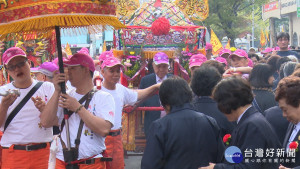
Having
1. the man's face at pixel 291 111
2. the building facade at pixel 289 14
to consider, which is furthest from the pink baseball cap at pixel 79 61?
the building facade at pixel 289 14

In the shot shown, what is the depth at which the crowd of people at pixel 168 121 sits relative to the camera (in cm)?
381

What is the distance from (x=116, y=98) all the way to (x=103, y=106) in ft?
6.38

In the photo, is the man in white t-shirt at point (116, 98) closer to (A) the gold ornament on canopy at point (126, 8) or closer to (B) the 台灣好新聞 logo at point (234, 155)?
(A) the gold ornament on canopy at point (126, 8)

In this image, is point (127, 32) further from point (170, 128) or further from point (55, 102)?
point (170, 128)

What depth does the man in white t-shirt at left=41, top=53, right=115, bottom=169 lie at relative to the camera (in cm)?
458

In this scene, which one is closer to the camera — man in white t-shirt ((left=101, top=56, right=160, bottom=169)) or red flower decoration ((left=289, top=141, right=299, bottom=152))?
red flower decoration ((left=289, top=141, right=299, bottom=152))

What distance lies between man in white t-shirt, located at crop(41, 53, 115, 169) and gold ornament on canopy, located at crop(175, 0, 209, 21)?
4.84 m

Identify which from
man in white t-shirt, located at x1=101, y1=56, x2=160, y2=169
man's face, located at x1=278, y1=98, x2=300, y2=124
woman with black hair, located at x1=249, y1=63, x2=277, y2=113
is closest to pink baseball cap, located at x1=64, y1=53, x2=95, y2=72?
man in white t-shirt, located at x1=101, y1=56, x2=160, y2=169

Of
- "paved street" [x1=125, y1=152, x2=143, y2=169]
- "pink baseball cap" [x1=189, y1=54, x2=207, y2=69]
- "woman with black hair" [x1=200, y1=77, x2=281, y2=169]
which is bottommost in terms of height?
"paved street" [x1=125, y1=152, x2=143, y2=169]

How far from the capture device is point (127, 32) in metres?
8.65

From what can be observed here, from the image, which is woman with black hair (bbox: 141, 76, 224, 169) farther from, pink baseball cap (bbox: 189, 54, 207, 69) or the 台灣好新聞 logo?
pink baseball cap (bbox: 189, 54, 207, 69)

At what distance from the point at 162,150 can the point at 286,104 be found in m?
1.11

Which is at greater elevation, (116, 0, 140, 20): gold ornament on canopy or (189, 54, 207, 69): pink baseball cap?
(116, 0, 140, 20): gold ornament on canopy

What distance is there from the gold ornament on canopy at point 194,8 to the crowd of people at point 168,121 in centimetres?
350
